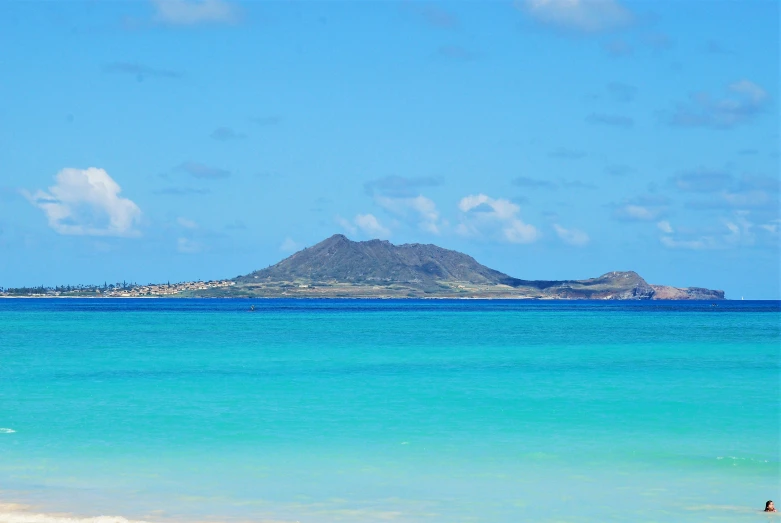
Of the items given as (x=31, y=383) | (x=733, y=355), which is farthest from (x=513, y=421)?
(x=733, y=355)

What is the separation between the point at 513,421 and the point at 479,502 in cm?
1158

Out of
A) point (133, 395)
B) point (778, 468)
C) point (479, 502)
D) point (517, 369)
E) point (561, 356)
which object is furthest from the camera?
point (561, 356)

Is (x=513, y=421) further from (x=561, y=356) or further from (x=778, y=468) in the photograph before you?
(x=561, y=356)

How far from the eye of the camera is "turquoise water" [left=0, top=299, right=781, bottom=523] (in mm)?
20469

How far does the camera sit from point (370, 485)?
2230cm

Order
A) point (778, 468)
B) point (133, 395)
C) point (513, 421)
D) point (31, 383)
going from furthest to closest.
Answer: point (31, 383), point (133, 395), point (513, 421), point (778, 468)

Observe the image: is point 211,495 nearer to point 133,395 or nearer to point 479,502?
point 479,502

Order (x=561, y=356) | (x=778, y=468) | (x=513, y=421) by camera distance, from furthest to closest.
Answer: (x=561, y=356)
(x=513, y=421)
(x=778, y=468)

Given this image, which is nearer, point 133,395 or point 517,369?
point 133,395

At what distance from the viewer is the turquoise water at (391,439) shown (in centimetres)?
2047

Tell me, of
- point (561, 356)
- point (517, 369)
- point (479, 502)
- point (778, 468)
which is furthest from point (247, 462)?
point (561, 356)

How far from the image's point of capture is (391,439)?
28438 mm

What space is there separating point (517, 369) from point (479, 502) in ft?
106

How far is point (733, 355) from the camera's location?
63656mm
